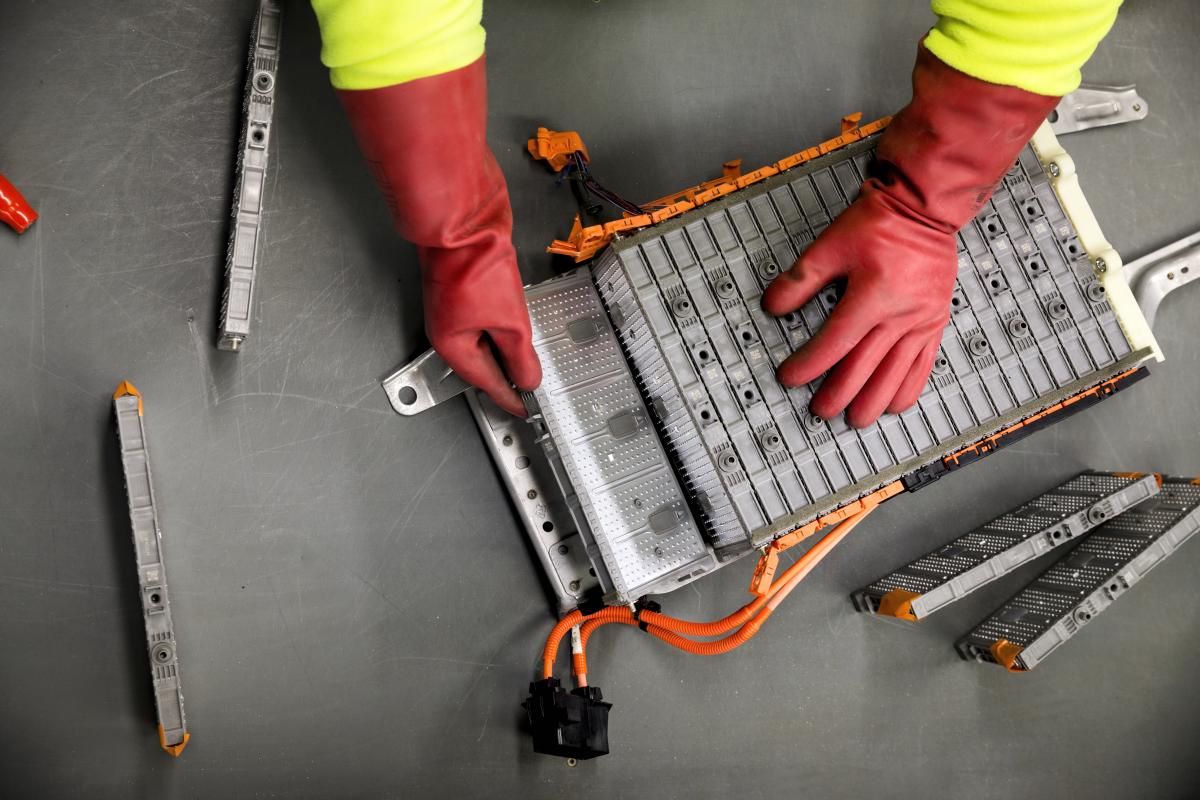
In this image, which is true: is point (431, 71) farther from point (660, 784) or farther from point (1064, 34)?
point (660, 784)

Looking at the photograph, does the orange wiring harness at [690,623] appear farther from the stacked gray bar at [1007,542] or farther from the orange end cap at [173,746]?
the orange end cap at [173,746]

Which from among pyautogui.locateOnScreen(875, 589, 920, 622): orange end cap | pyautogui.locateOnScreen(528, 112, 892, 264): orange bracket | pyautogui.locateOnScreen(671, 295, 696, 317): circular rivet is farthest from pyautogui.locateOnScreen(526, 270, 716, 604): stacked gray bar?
pyautogui.locateOnScreen(875, 589, 920, 622): orange end cap

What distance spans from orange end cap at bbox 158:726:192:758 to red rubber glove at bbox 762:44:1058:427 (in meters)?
2.27

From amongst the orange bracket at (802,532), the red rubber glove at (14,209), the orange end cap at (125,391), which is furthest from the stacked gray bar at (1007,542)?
the red rubber glove at (14,209)

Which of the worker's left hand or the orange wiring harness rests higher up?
the worker's left hand

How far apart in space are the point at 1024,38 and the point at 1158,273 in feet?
5.91

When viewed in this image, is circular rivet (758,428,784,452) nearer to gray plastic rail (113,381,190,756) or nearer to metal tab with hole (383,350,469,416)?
metal tab with hole (383,350,469,416)

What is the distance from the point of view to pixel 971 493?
13.1 feet

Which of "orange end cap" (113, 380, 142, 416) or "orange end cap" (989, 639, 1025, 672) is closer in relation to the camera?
"orange end cap" (113, 380, 142, 416)

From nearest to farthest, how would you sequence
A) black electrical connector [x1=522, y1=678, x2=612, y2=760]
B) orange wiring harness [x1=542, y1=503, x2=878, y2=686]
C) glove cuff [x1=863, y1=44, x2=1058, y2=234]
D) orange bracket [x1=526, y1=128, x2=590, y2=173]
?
1. glove cuff [x1=863, y1=44, x2=1058, y2=234]
2. black electrical connector [x1=522, y1=678, x2=612, y2=760]
3. orange wiring harness [x1=542, y1=503, x2=878, y2=686]
4. orange bracket [x1=526, y1=128, x2=590, y2=173]

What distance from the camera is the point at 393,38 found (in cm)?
258

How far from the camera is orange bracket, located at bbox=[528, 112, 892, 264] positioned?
125 inches

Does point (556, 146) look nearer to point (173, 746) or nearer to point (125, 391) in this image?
point (125, 391)

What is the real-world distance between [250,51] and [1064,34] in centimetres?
267
